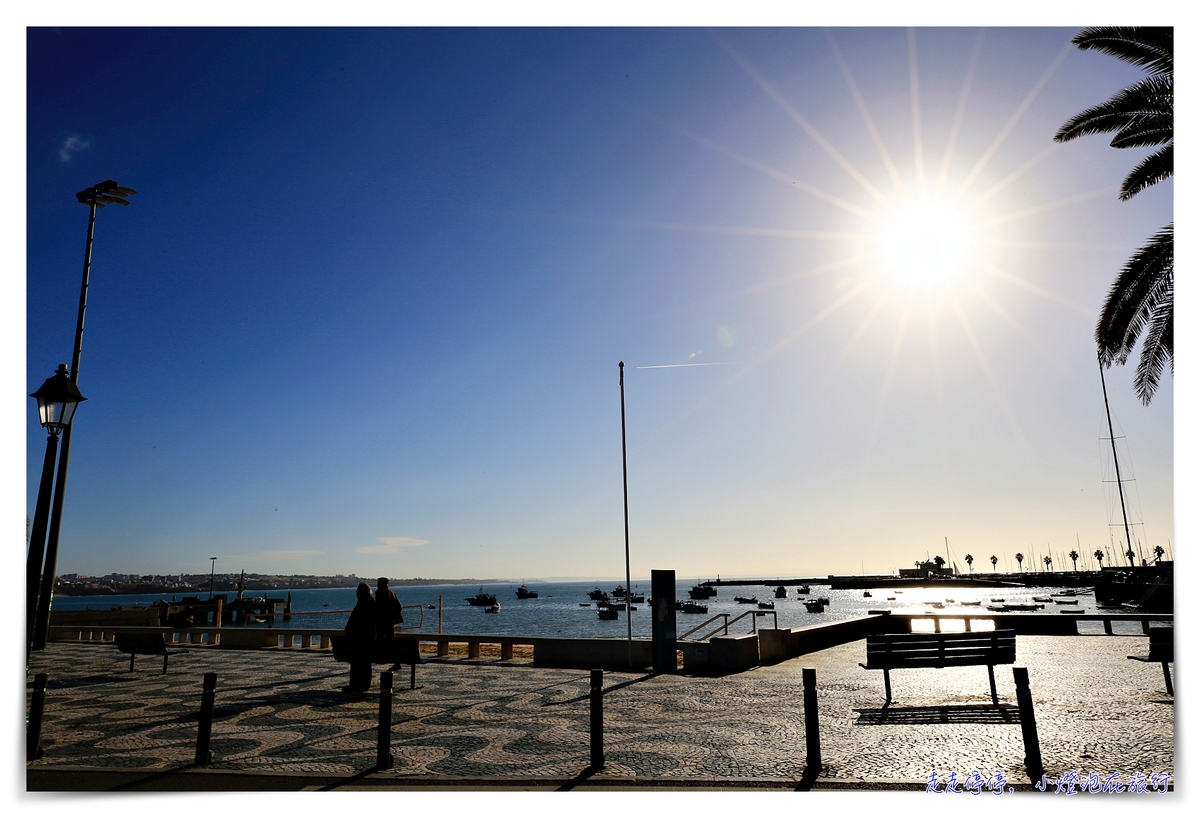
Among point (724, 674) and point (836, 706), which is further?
point (724, 674)

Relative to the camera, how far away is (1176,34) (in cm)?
871

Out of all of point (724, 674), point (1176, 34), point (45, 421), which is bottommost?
point (724, 674)

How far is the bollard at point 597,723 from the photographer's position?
7.04 m

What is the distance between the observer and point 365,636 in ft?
39.9

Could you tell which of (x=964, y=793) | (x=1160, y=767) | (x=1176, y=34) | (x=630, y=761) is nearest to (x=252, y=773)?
(x=630, y=761)

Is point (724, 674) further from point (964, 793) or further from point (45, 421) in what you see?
point (45, 421)

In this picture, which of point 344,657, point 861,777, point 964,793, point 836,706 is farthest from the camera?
point 344,657

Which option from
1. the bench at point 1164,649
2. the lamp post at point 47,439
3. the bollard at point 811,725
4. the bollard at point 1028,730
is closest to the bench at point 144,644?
the lamp post at point 47,439

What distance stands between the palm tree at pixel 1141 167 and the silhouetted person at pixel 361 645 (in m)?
13.5

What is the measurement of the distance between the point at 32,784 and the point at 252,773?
1.99 meters

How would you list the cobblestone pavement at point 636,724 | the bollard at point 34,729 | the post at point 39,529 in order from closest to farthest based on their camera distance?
1. the cobblestone pavement at point 636,724
2. the bollard at point 34,729
3. the post at point 39,529

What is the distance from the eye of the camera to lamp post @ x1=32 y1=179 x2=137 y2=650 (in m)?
13.6

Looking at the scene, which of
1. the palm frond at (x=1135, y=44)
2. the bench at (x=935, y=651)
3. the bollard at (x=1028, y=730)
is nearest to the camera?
the bollard at (x=1028, y=730)

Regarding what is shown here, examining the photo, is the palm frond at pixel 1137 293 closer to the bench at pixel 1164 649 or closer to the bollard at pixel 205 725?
the bench at pixel 1164 649
